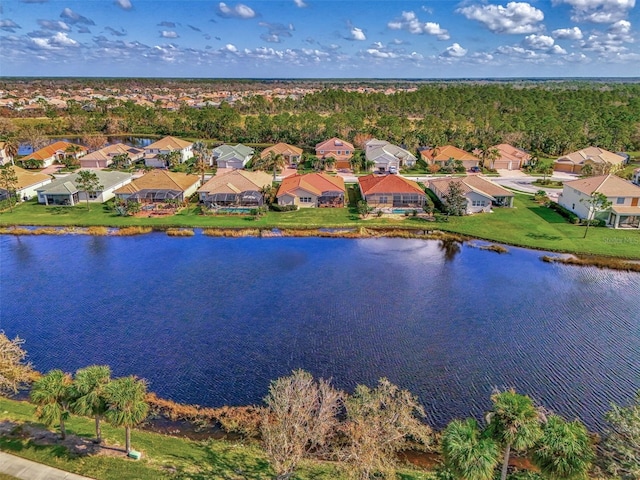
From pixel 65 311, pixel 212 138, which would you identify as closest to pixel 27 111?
pixel 212 138

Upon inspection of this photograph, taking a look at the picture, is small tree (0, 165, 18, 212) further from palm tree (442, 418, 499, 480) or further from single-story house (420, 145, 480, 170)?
single-story house (420, 145, 480, 170)

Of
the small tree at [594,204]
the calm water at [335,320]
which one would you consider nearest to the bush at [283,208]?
the calm water at [335,320]

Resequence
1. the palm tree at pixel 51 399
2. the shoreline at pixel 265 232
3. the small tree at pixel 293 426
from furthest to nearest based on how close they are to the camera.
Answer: the shoreline at pixel 265 232, the palm tree at pixel 51 399, the small tree at pixel 293 426

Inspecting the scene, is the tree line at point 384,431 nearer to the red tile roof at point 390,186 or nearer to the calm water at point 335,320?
the calm water at point 335,320

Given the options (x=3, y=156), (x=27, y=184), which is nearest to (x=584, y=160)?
(x=27, y=184)

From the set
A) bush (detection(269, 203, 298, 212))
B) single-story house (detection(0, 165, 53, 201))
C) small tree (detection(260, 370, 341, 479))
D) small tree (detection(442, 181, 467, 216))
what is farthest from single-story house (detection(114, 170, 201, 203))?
small tree (detection(260, 370, 341, 479))

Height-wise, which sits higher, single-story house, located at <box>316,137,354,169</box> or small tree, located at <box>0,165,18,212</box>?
single-story house, located at <box>316,137,354,169</box>
